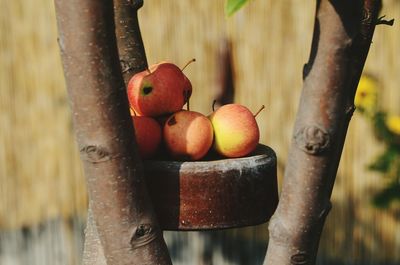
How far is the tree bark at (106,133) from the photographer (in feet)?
3.27

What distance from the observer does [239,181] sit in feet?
4.20

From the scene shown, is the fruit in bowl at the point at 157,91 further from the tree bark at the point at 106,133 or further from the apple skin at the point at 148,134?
the tree bark at the point at 106,133

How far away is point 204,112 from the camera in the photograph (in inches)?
133

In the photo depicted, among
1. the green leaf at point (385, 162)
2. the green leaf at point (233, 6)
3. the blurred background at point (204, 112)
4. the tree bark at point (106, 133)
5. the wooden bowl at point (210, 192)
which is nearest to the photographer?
the green leaf at point (233, 6)

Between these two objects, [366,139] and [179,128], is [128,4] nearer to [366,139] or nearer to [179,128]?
[179,128]

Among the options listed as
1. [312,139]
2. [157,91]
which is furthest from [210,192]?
[312,139]

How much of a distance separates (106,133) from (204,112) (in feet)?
7.69

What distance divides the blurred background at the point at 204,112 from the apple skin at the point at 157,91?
1.86 meters

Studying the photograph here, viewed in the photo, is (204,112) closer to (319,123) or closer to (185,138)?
(185,138)

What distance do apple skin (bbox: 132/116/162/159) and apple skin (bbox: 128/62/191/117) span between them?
6 cm

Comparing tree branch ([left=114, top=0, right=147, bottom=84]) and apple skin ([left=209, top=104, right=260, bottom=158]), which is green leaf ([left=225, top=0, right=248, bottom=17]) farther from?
tree branch ([left=114, top=0, right=147, bottom=84])

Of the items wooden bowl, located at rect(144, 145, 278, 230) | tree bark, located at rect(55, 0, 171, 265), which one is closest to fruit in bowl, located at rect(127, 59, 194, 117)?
wooden bowl, located at rect(144, 145, 278, 230)

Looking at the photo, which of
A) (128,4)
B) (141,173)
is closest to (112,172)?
(141,173)

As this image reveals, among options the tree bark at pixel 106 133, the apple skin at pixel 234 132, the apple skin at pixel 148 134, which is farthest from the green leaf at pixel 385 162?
the tree bark at pixel 106 133
